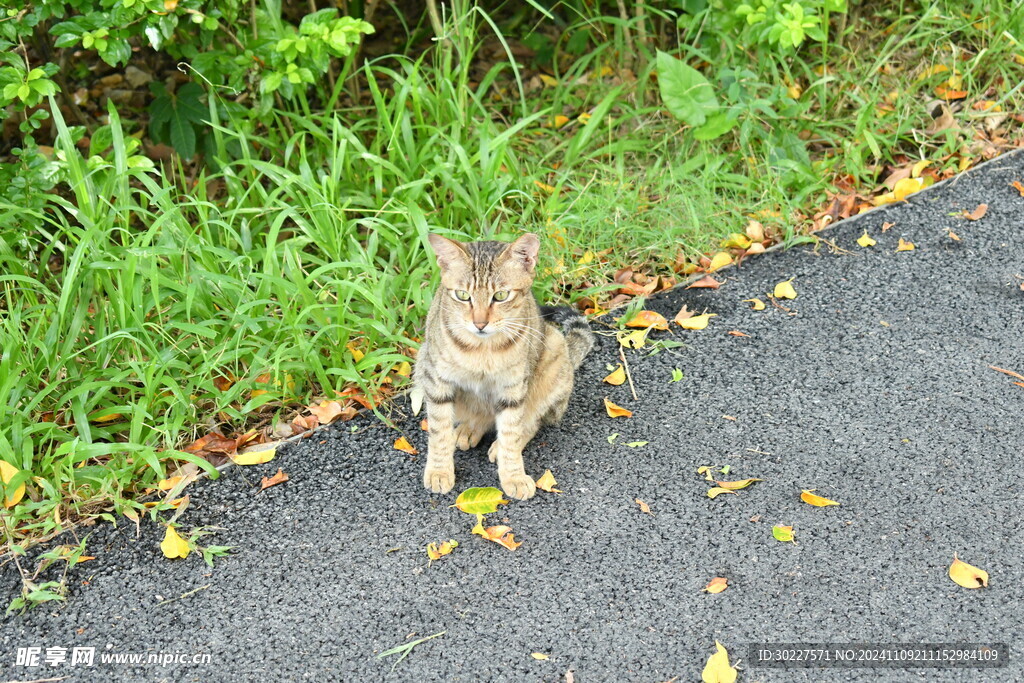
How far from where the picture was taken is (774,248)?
5176 millimetres

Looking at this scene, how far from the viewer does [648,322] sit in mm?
4703

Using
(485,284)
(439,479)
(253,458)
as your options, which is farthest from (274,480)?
(485,284)

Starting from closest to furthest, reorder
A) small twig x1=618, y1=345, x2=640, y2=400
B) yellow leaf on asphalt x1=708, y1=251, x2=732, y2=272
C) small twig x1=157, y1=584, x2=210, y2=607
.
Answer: small twig x1=157, y1=584, x2=210, y2=607
small twig x1=618, y1=345, x2=640, y2=400
yellow leaf on asphalt x1=708, y1=251, x2=732, y2=272

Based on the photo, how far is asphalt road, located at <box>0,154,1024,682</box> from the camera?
3.09 meters

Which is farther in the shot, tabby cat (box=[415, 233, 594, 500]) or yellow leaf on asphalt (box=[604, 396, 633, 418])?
yellow leaf on asphalt (box=[604, 396, 633, 418])

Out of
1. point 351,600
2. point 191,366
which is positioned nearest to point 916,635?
point 351,600

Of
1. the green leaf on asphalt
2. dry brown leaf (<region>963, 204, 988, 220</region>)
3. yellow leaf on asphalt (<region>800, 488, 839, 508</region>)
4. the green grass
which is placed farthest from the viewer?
dry brown leaf (<region>963, 204, 988, 220</region>)

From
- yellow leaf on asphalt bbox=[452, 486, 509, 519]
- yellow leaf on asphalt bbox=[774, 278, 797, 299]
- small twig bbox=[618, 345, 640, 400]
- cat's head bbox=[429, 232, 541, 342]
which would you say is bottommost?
yellow leaf on asphalt bbox=[774, 278, 797, 299]

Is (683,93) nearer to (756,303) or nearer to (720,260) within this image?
(720,260)

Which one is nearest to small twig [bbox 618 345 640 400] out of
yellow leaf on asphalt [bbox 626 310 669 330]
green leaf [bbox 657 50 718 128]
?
yellow leaf on asphalt [bbox 626 310 669 330]

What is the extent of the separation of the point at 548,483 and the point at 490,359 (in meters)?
0.57

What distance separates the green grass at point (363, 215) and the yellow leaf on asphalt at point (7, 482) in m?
0.04

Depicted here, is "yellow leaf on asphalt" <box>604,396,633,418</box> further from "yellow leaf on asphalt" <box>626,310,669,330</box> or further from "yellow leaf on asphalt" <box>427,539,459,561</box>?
"yellow leaf on asphalt" <box>427,539,459,561</box>

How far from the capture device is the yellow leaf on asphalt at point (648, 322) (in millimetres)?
4688
